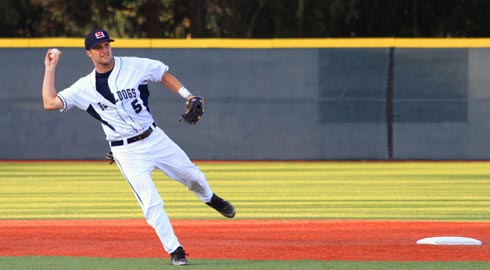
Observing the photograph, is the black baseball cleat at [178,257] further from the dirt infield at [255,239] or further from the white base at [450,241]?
the white base at [450,241]

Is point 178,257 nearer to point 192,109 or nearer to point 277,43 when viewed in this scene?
point 192,109

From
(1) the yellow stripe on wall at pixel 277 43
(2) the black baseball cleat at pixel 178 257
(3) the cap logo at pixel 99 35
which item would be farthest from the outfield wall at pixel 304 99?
(2) the black baseball cleat at pixel 178 257

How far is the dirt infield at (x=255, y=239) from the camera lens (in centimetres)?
845

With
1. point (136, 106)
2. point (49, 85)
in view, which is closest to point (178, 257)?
point (136, 106)

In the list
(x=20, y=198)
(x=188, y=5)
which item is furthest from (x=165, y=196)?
(x=188, y=5)

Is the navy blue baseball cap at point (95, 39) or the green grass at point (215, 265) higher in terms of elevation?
the navy blue baseball cap at point (95, 39)

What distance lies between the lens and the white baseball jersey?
7.98 metres

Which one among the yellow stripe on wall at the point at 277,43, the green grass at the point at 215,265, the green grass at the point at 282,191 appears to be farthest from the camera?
the yellow stripe on wall at the point at 277,43

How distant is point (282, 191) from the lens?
15.3 metres

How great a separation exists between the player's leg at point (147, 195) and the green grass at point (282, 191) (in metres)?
4.09

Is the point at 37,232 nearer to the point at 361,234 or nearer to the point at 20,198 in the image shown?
the point at 361,234

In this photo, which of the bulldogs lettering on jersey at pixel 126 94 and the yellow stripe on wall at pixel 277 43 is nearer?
the bulldogs lettering on jersey at pixel 126 94

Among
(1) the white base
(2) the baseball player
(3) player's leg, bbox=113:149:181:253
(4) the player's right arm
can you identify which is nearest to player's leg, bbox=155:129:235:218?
(2) the baseball player

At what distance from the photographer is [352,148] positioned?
2103cm
